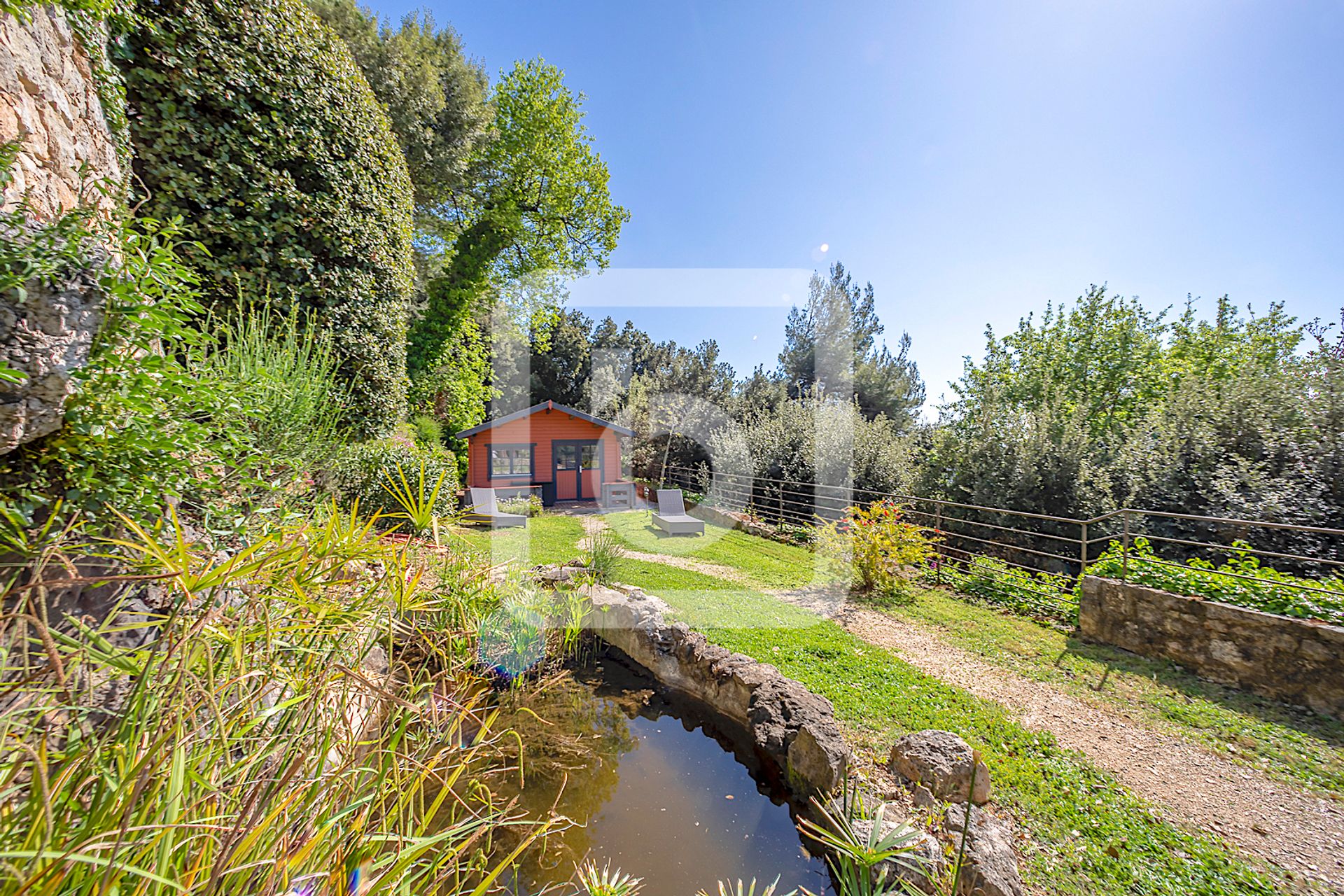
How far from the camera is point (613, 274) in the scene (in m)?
13.4

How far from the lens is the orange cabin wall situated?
15336mm

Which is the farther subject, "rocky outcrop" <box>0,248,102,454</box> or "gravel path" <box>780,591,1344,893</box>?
"gravel path" <box>780,591,1344,893</box>

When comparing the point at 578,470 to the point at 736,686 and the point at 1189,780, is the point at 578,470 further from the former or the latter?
the point at 1189,780

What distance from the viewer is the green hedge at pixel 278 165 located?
11.7 ft

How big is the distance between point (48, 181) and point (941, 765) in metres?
5.12

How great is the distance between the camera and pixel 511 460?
15.6 meters

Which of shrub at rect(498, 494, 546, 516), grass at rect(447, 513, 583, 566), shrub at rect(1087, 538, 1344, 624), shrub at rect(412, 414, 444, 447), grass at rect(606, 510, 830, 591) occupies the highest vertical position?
shrub at rect(412, 414, 444, 447)

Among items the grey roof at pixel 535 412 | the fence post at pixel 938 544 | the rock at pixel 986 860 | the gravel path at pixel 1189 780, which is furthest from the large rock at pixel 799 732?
the grey roof at pixel 535 412

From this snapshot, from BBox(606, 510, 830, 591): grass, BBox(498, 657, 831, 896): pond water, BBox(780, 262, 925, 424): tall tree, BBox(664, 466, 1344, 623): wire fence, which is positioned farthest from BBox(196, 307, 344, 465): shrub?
BBox(780, 262, 925, 424): tall tree

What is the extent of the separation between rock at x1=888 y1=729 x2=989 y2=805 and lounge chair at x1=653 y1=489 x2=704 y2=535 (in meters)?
7.75

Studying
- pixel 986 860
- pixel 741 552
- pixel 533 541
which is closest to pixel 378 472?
pixel 533 541

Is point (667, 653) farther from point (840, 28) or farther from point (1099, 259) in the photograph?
point (1099, 259)

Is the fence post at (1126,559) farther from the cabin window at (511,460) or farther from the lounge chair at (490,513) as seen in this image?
the cabin window at (511,460)

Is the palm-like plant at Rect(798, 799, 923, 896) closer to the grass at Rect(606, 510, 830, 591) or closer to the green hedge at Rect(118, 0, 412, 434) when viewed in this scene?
the grass at Rect(606, 510, 830, 591)
